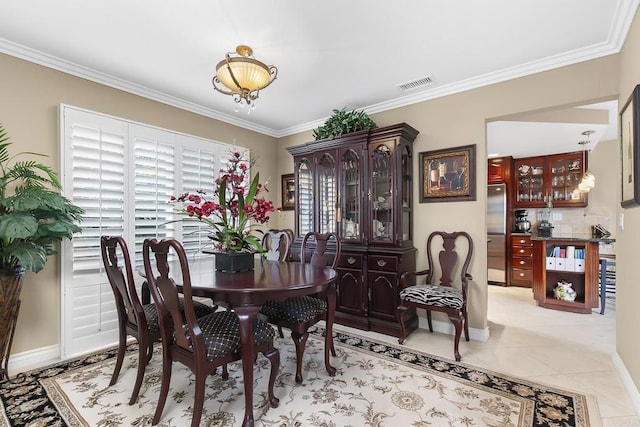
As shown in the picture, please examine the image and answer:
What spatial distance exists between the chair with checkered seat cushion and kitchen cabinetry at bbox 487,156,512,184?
141 inches

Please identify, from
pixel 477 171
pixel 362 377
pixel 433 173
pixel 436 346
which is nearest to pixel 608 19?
pixel 477 171

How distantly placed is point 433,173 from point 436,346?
1.77 meters

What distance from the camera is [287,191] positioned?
4.77 metres

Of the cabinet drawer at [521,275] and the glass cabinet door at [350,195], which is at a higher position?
the glass cabinet door at [350,195]

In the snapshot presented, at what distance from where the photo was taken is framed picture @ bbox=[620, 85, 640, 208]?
1859 millimetres

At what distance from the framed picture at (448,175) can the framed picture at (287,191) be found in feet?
6.58

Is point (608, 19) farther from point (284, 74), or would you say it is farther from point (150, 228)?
point (150, 228)

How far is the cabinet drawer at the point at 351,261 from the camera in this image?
11.3ft

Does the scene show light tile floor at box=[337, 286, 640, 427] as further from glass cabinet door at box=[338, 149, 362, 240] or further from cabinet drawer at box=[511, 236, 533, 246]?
cabinet drawer at box=[511, 236, 533, 246]

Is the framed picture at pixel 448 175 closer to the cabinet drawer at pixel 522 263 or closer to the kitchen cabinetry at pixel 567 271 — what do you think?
the kitchen cabinetry at pixel 567 271

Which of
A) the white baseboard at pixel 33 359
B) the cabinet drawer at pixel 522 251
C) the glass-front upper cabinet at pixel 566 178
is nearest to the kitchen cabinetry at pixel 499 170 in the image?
the glass-front upper cabinet at pixel 566 178

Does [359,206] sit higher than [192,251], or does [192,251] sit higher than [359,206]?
[359,206]

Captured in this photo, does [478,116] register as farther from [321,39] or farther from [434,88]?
[321,39]

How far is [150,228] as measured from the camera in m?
3.24
